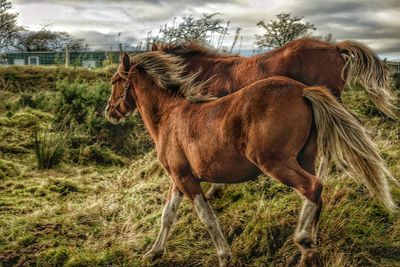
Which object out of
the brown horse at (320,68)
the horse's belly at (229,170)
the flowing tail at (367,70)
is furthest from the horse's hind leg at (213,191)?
the flowing tail at (367,70)

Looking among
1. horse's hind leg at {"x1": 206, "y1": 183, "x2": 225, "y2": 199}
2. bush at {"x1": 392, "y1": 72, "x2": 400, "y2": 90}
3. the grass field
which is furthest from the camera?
bush at {"x1": 392, "y1": 72, "x2": 400, "y2": 90}

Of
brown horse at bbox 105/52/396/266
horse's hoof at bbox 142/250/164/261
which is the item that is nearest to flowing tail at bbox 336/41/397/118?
brown horse at bbox 105/52/396/266

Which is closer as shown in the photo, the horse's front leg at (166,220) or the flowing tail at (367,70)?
the horse's front leg at (166,220)

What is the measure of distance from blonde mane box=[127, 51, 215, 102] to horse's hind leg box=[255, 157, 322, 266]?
146 centimetres

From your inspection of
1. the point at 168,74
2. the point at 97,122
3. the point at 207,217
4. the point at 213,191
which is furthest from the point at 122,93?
the point at 97,122

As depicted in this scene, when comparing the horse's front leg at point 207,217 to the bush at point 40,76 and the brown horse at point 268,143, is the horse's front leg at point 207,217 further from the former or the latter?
the bush at point 40,76

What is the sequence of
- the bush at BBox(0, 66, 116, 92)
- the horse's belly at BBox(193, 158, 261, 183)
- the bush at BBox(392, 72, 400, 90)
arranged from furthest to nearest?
the bush at BBox(0, 66, 116, 92) < the bush at BBox(392, 72, 400, 90) < the horse's belly at BBox(193, 158, 261, 183)

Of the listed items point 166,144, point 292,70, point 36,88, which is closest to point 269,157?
point 166,144

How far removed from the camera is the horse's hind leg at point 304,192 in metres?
3.63

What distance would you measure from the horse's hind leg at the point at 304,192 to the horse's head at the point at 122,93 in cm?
223

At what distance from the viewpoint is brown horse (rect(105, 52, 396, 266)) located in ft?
12.3

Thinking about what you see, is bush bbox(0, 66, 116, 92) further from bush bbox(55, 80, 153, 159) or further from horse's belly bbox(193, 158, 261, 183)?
horse's belly bbox(193, 158, 261, 183)

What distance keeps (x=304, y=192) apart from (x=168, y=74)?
7.11ft

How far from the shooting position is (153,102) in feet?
17.0
